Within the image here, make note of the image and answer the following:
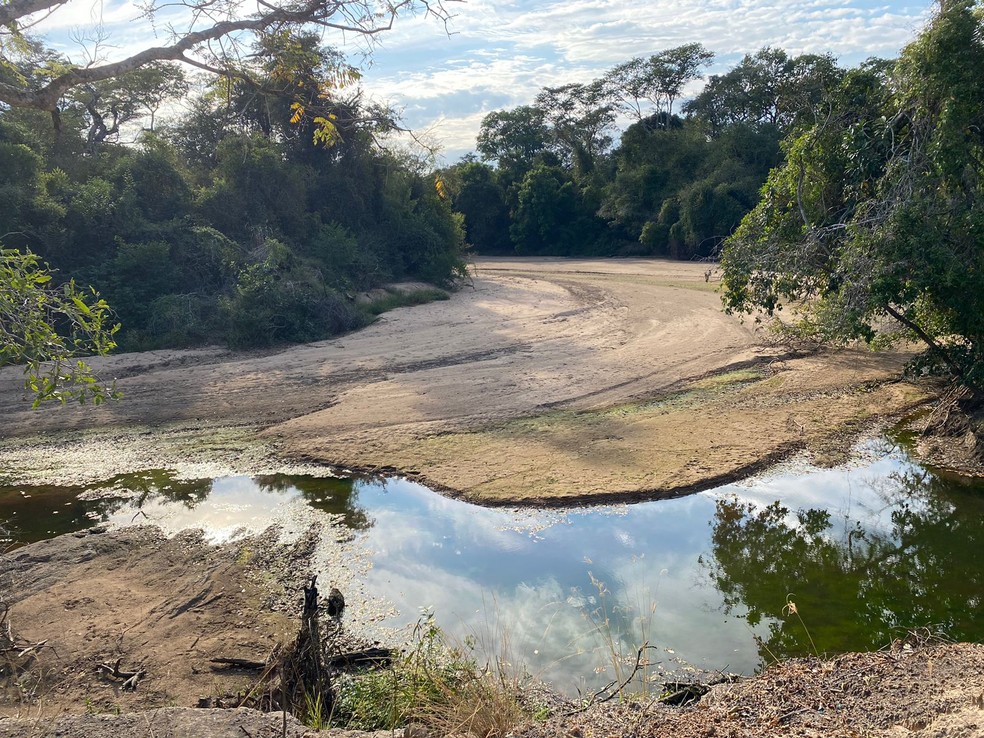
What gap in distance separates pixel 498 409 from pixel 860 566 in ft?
17.4

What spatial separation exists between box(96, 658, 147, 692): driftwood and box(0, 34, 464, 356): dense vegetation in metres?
7.94

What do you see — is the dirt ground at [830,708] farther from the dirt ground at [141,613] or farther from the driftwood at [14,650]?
the driftwood at [14,650]

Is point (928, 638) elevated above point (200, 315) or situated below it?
below

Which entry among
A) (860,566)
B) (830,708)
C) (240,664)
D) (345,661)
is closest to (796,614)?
(860,566)

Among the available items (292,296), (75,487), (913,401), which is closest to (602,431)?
(913,401)

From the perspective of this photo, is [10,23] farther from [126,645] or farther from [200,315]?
[200,315]

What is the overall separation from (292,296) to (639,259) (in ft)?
62.1

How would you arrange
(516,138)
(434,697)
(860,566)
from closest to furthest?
1. (434,697)
2. (860,566)
3. (516,138)

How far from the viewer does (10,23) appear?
14.0 feet

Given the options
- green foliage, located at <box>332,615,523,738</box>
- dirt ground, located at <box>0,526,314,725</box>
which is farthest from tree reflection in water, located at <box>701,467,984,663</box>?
dirt ground, located at <box>0,526,314,725</box>

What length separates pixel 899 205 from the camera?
8.36m

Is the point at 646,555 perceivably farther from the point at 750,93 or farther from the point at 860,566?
the point at 750,93

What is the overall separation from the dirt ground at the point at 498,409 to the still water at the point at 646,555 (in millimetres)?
535

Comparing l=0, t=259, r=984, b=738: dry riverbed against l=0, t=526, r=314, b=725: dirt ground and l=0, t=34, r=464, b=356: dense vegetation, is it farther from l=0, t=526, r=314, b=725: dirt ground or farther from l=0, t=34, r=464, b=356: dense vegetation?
l=0, t=34, r=464, b=356: dense vegetation
